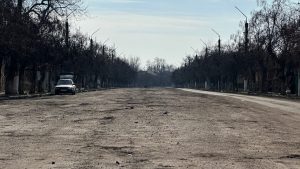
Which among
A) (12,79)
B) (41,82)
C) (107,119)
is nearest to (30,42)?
(12,79)

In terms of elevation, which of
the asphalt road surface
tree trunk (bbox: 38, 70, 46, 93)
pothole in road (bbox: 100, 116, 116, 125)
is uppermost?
tree trunk (bbox: 38, 70, 46, 93)

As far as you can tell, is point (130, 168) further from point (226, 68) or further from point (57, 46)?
point (226, 68)

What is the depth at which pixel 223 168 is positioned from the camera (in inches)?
409

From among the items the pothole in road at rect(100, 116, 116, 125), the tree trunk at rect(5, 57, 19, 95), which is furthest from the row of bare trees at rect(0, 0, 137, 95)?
the pothole in road at rect(100, 116, 116, 125)

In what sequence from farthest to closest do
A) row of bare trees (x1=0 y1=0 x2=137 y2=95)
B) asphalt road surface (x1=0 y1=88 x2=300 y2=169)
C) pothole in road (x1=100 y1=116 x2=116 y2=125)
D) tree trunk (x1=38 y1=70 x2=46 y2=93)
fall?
tree trunk (x1=38 y1=70 x2=46 y2=93) → row of bare trees (x1=0 y1=0 x2=137 y2=95) → pothole in road (x1=100 y1=116 x2=116 y2=125) → asphalt road surface (x1=0 y1=88 x2=300 y2=169)

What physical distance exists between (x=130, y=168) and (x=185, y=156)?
204 cm

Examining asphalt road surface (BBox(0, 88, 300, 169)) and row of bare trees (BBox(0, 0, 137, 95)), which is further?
row of bare trees (BBox(0, 0, 137, 95))

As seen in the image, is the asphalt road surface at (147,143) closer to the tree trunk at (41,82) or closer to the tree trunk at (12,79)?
the tree trunk at (12,79)

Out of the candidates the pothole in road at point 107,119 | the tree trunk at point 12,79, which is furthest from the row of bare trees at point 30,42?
the pothole in road at point 107,119

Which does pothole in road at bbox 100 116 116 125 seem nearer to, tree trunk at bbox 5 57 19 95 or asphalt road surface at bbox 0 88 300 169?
asphalt road surface at bbox 0 88 300 169

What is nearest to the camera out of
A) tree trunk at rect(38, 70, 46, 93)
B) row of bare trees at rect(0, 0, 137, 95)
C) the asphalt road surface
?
the asphalt road surface

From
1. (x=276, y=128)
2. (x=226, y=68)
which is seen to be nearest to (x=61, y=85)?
(x=226, y=68)

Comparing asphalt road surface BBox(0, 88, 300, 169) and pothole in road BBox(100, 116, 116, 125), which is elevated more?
pothole in road BBox(100, 116, 116, 125)

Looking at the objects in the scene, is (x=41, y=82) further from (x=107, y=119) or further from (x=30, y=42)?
(x=107, y=119)
